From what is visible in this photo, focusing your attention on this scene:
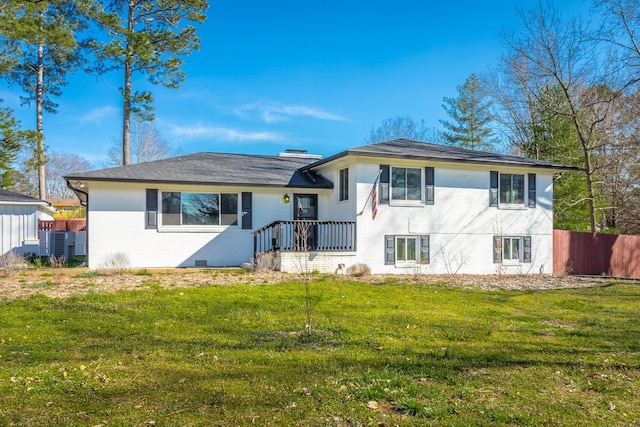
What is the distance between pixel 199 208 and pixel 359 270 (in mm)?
5349

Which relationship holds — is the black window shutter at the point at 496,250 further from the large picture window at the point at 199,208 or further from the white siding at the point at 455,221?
the large picture window at the point at 199,208

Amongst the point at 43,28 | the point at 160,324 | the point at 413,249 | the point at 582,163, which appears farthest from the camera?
the point at 582,163

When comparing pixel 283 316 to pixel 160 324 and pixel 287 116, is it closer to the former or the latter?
pixel 160 324

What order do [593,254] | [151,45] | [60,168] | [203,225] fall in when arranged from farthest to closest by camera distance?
[60,168] → [151,45] → [593,254] → [203,225]

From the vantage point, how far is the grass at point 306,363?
11.5ft

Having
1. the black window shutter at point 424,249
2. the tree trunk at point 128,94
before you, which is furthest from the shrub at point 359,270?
the tree trunk at point 128,94

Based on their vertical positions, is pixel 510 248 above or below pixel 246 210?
below

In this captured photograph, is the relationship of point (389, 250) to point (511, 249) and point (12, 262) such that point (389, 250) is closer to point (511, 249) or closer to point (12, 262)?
point (511, 249)

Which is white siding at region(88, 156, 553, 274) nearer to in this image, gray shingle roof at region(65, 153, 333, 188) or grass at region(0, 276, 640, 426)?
gray shingle roof at region(65, 153, 333, 188)

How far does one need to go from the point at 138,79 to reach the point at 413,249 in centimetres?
1504

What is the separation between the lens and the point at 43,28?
1219 cm

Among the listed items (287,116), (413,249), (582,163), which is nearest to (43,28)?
(413,249)

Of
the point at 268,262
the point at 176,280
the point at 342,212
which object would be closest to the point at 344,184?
the point at 342,212

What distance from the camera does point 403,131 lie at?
3556 centimetres
